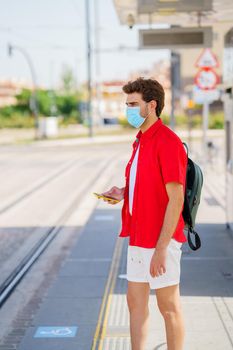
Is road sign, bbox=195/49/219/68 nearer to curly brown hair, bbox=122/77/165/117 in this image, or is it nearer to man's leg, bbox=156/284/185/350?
curly brown hair, bbox=122/77/165/117

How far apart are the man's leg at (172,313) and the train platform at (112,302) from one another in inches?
38.0

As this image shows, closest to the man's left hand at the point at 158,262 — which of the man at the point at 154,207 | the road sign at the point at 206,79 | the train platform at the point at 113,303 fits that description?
the man at the point at 154,207

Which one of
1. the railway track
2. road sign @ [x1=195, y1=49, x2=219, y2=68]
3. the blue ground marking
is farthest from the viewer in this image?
road sign @ [x1=195, y1=49, x2=219, y2=68]

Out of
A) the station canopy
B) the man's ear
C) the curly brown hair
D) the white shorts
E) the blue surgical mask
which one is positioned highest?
the station canopy

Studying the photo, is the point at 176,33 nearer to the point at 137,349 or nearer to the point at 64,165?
the point at 137,349

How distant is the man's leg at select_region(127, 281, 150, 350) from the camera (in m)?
4.30

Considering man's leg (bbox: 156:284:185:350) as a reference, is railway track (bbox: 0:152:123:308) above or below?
below

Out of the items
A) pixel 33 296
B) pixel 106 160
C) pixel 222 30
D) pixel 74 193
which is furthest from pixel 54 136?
pixel 33 296

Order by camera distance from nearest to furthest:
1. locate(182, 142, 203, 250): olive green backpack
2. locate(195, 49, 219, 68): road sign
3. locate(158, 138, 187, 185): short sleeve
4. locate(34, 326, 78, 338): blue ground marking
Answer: locate(158, 138, 187, 185): short sleeve
locate(182, 142, 203, 250): olive green backpack
locate(34, 326, 78, 338): blue ground marking
locate(195, 49, 219, 68): road sign

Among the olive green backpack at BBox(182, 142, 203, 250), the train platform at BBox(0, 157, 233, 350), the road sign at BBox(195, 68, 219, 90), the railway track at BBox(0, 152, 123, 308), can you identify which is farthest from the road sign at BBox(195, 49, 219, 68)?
the olive green backpack at BBox(182, 142, 203, 250)

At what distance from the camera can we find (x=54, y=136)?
53.0 meters

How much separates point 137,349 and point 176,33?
5706mm

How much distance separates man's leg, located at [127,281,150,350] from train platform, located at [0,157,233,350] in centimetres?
87

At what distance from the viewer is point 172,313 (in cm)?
424
